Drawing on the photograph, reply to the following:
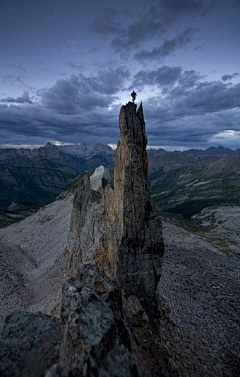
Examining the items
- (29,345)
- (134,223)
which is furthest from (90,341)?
(134,223)

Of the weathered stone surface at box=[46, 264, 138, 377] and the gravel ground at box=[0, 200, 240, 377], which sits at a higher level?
the weathered stone surface at box=[46, 264, 138, 377]

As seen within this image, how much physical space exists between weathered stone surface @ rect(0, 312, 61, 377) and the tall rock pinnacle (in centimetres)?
1224

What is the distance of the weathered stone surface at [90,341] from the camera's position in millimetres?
8172

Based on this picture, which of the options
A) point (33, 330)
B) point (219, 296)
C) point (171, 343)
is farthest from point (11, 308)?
point (219, 296)

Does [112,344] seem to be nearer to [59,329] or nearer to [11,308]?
[59,329]

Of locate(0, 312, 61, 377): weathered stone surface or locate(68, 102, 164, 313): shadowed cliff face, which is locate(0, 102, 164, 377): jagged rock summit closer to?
locate(68, 102, 164, 313): shadowed cliff face

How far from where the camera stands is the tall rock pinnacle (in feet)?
77.5

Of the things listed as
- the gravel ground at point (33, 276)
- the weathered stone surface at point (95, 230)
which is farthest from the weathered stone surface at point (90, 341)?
the gravel ground at point (33, 276)

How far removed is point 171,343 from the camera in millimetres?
23641

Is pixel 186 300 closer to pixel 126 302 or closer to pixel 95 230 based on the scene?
pixel 126 302

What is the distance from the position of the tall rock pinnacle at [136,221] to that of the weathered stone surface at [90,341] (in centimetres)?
1134

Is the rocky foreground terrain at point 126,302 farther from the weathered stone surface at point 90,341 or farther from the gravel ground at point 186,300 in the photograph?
the gravel ground at point 186,300

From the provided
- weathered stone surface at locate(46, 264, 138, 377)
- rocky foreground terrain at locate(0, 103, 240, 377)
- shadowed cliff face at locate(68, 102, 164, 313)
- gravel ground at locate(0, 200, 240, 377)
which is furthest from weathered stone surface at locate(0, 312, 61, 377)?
shadowed cliff face at locate(68, 102, 164, 313)

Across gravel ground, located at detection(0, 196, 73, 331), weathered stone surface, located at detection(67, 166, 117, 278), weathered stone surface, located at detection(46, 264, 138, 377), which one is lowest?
gravel ground, located at detection(0, 196, 73, 331)
